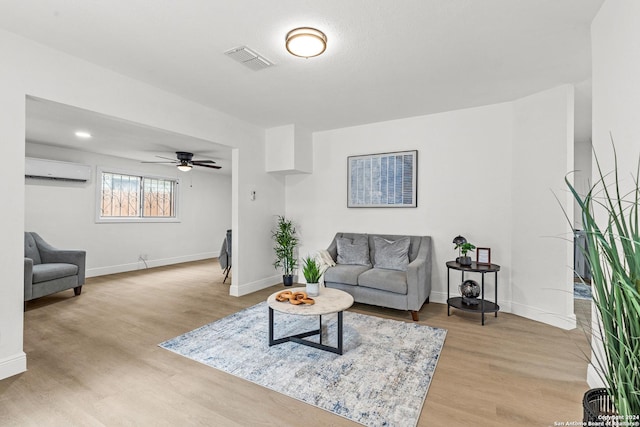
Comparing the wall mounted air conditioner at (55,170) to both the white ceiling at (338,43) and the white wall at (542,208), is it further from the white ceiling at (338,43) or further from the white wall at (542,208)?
the white wall at (542,208)

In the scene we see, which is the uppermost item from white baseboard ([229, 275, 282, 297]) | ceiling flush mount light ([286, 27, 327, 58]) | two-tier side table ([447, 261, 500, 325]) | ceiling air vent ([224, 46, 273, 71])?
ceiling air vent ([224, 46, 273, 71])

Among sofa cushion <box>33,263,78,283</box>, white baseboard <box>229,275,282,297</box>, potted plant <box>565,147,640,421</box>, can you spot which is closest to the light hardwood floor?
sofa cushion <box>33,263,78,283</box>

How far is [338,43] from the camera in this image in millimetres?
2359

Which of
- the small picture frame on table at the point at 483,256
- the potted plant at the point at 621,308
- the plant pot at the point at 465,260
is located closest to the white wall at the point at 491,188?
the small picture frame on table at the point at 483,256

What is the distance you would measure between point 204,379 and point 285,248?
9.36 ft

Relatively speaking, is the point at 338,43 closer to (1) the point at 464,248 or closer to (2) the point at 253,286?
(1) the point at 464,248

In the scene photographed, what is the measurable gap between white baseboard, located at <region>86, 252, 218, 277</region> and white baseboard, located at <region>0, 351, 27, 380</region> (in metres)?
3.73

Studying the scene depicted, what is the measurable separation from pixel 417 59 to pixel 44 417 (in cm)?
370

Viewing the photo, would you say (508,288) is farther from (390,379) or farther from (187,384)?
(187,384)

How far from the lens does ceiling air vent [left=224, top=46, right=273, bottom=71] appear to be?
2.46m

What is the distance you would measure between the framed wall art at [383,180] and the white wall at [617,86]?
2.23 meters

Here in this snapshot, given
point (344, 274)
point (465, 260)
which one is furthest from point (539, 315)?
point (344, 274)

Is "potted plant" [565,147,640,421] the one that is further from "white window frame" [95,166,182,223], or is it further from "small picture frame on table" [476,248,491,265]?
"white window frame" [95,166,182,223]

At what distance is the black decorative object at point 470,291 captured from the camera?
3.47 metres
